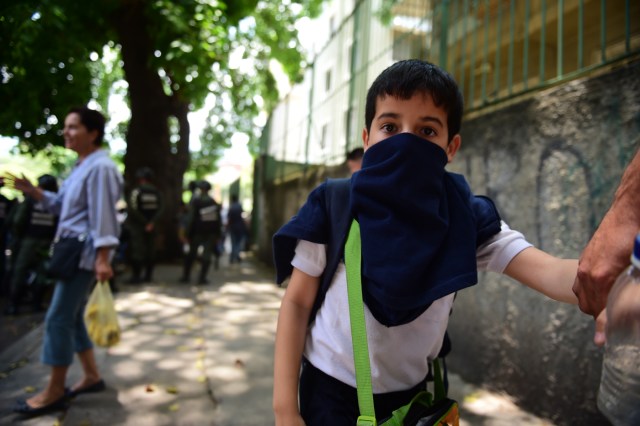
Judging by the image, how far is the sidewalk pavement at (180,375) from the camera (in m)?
2.88

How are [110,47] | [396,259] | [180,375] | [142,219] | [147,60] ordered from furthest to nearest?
[110,47] < [147,60] < [142,219] < [180,375] < [396,259]

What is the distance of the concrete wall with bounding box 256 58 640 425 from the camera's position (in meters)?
2.50

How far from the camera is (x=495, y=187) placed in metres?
3.31

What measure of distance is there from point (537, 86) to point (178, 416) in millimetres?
3157

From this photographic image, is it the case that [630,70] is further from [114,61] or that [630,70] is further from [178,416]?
[114,61]

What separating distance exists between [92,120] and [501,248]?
2.85 meters

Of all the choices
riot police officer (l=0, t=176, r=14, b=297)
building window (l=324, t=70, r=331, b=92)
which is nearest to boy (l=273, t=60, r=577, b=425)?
building window (l=324, t=70, r=331, b=92)

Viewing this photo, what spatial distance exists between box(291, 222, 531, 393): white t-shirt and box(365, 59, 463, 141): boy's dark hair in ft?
1.23

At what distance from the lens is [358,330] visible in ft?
3.71

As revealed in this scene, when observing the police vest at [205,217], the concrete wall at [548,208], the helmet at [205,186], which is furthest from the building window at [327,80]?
the concrete wall at [548,208]

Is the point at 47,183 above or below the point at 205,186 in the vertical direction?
below

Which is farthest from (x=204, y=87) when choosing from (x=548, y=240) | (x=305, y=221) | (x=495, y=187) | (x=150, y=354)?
(x=305, y=221)

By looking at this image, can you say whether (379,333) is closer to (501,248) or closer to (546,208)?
(501,248)

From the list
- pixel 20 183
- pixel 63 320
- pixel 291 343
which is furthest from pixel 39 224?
pixel 291 343
